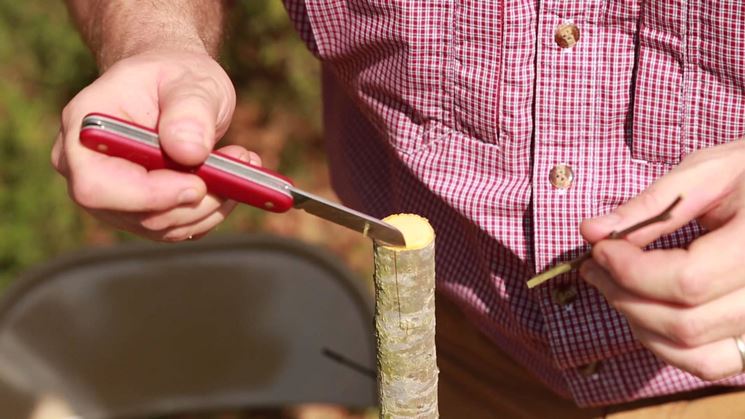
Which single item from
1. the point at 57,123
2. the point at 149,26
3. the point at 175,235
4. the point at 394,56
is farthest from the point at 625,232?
the point at 57,123

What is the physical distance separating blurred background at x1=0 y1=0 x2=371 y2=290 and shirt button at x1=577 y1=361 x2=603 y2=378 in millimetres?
1994

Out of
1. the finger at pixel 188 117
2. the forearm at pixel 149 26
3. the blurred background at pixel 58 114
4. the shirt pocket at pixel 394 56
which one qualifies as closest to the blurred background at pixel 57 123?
the blurred background at pixel 58 114

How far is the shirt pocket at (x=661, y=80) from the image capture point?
1.13 metres

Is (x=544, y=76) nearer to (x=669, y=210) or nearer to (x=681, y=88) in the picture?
(x=681, y=88)

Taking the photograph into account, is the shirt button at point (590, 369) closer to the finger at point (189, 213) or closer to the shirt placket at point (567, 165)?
the shirt placket at point (567, 165)

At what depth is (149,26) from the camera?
1319 millimetres

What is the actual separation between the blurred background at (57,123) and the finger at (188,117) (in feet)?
7.27

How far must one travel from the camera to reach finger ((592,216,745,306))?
0.97 m

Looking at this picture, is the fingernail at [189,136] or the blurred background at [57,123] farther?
the blurred background at [57,123]

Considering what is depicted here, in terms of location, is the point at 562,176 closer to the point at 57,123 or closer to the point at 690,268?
the point at 690,268

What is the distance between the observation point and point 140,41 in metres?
1.29

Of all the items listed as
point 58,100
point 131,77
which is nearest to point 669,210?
point 131,77

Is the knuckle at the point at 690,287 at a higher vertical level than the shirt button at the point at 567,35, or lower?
lower

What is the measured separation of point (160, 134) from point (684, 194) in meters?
0.60
